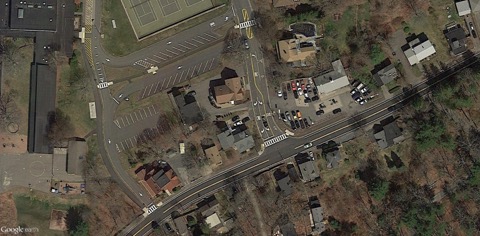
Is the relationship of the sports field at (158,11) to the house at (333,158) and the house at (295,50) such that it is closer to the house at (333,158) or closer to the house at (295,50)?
the house at (295,50)

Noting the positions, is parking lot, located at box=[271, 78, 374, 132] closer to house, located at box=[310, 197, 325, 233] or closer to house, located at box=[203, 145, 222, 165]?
house, located at box=[203, 145, 222, 165]

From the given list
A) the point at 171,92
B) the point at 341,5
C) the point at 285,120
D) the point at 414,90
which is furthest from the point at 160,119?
the point at 414,90

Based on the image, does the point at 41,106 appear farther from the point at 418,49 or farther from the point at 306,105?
the point at 418,49

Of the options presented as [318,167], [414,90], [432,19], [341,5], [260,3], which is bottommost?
[318,167]

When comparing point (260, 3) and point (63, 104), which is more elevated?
point (260, 3)

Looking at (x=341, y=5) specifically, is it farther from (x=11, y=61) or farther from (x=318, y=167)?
(x=11, y=61)

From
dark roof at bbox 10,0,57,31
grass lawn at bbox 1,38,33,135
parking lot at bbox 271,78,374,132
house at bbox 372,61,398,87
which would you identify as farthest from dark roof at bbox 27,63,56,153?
house at bbox 372,61,398,87
